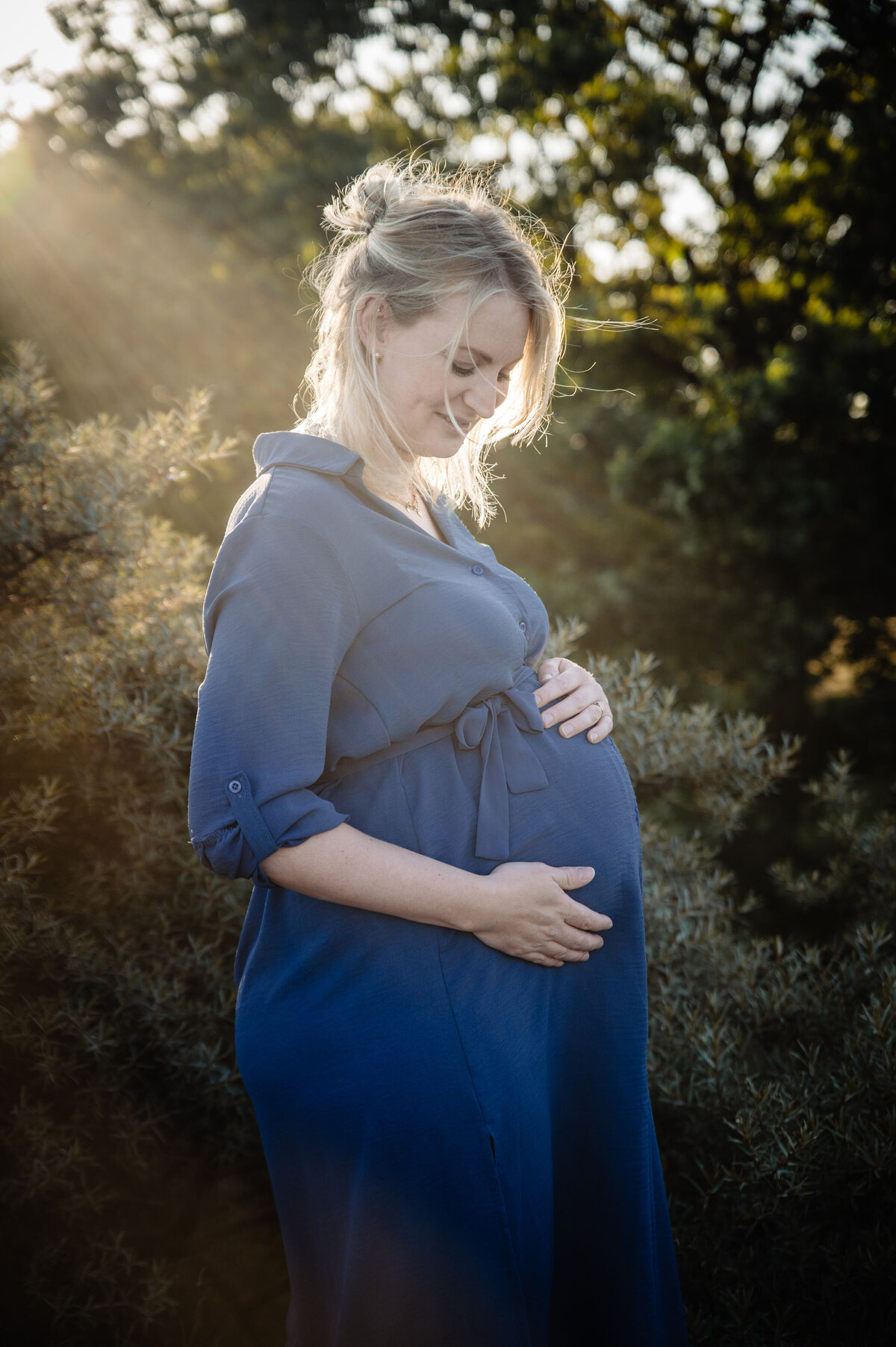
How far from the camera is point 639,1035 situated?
59.6 inches

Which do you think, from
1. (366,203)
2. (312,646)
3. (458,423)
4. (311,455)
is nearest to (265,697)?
(312,646)

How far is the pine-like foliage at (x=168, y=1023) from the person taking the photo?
6.66 ft

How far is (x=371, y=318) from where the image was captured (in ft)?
4.79

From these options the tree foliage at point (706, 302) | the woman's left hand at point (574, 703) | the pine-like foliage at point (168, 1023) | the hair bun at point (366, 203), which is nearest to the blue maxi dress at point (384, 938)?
the woman's left hand at point (574, 703)

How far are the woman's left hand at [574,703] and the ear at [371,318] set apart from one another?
75cm

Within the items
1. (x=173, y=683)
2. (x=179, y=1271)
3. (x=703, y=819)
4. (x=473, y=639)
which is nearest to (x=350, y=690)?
(x=473, y=639)

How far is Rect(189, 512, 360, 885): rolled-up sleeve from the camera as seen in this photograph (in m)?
1.15

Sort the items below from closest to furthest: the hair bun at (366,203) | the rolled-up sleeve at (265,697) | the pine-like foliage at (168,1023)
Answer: the rolled-up sleeve at (265,697), the hair bun at (366,203), the pine-like foliage at (168,1023)

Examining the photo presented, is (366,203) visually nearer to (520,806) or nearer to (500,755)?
(500,755)

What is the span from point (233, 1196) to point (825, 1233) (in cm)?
169

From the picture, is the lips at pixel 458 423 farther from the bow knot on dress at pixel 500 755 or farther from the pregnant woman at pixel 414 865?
the bow knot on dress at pixel 500 755

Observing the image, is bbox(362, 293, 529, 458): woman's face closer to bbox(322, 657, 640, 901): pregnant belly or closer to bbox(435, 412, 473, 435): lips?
bbox(435, 412, 473, 435): lips

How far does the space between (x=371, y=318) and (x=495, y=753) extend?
84 cm

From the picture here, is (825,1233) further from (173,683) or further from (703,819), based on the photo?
(703,819)
